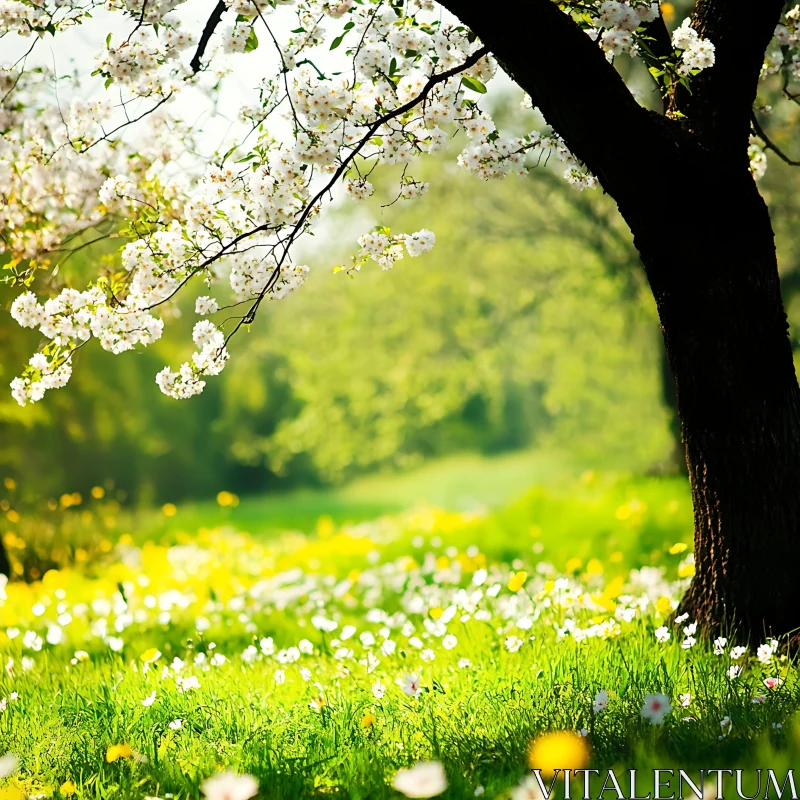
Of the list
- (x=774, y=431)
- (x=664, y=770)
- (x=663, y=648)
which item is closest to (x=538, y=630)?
→ (x=663, y=648)

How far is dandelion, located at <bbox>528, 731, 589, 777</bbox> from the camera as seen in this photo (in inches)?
110

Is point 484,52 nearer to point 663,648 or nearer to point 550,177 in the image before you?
point 663,648

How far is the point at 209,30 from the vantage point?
14.2 ft

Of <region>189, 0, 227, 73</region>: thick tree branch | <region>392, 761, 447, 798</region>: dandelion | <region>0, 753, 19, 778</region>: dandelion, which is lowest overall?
<region>392, 761, 447, 798</region>: dandelion

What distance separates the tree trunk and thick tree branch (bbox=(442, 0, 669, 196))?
1.10 ft

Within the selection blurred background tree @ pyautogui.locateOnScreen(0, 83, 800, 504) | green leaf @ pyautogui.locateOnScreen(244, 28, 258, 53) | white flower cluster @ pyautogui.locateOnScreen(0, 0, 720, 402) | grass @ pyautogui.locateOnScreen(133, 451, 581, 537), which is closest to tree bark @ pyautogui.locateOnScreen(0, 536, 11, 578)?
blurred background tree @ pyautogui.locateOnScreen(0, 83, 800, 504)

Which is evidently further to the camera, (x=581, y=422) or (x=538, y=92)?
(x=581, y=422)

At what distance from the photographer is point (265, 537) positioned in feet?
69.5

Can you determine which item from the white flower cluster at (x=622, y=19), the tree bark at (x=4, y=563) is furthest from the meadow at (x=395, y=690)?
the white flower cluster at (x=622, y=19)

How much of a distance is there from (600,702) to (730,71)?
304 cm

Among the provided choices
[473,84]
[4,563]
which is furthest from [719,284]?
[4,563]

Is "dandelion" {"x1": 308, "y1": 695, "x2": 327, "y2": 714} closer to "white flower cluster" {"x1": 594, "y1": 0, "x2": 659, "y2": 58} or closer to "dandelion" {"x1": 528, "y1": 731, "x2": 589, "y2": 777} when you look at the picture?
"dandelion" {"x1": 528, "y1": 731, "x2": 589, "y2": 777}

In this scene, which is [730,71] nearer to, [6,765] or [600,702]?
[600,702]

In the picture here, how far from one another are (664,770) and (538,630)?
7.23 feet
